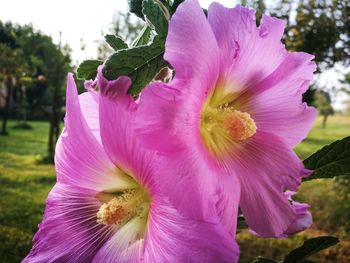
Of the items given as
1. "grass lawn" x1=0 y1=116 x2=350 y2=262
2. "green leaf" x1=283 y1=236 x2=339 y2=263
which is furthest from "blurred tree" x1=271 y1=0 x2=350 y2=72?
"green leaf" x1=283 y1=236 x2=339 y2=263

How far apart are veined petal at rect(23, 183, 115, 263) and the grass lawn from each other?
179 inches

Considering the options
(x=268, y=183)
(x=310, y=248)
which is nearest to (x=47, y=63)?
(x=310, y=248)

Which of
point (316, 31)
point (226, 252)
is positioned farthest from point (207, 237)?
point (316, 31)

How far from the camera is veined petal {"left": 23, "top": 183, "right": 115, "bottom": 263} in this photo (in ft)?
1.49

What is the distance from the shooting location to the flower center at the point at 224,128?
44cm

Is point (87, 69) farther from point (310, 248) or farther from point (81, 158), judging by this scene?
point (310, 248)

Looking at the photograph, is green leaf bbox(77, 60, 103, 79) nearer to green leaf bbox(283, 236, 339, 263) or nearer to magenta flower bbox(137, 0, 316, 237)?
magenta flower bbox(137, 0, 316, 237)

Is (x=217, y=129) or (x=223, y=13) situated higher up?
(x=223, y=13)

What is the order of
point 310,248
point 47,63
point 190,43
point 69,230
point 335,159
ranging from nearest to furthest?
point 190,43 → point 69,230 → point 335,159 → point 310,248 → point 47,63

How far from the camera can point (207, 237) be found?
0.36 metres

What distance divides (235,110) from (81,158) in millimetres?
167

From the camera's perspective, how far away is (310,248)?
2.28 ft

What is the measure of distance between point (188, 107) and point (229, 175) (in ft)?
0.25

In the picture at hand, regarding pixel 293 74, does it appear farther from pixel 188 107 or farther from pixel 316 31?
pixel 316 31
